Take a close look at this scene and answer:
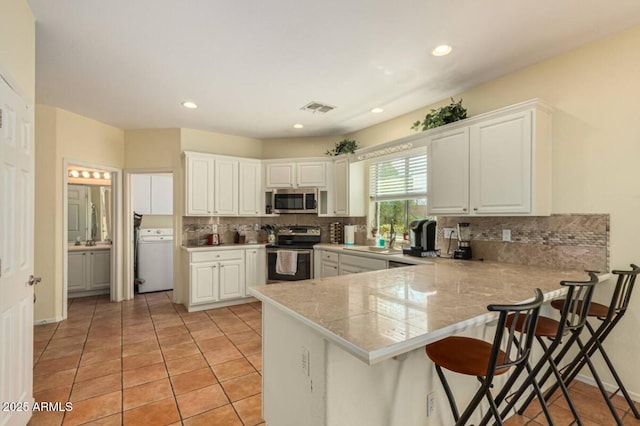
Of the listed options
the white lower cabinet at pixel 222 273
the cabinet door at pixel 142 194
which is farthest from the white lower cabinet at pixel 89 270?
the white lower cabinet at pixel 222 273

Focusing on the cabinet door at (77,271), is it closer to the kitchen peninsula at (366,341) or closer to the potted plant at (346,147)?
the potted plant at (346,147)

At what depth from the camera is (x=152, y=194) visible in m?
5.97

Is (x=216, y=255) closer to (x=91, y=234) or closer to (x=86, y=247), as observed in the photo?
(x=86, y=247)

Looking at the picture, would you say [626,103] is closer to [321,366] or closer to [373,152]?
[373,152]

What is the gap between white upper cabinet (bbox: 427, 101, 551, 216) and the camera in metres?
2.52

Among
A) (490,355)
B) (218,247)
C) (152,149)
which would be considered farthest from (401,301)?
(152,149)

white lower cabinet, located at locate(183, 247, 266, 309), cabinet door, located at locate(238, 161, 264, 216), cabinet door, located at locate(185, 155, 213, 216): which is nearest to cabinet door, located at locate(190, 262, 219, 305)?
white lower cabinet, located at locate(183, 247, 266, 309)

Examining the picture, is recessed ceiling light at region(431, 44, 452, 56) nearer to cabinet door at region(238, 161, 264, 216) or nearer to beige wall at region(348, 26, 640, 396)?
beige wall at region(348, 26, 640, 396)

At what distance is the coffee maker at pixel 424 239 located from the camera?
3354mm

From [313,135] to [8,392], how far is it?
4473mm

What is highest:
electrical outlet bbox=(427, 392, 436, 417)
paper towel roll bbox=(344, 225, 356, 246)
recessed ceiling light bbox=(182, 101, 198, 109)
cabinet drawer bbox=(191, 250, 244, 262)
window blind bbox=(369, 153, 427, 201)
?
recessed ceiling light bbox=(182, 101, 198, 109)

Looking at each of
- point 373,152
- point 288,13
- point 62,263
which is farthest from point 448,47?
point 62,263

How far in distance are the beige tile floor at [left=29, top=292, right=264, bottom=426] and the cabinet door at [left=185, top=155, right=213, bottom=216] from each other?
151 cm

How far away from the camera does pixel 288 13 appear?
2.06m
